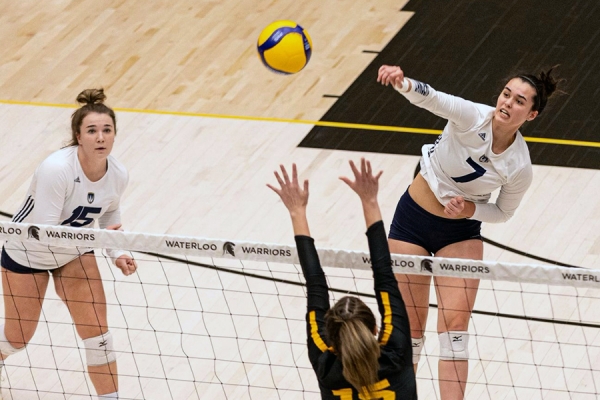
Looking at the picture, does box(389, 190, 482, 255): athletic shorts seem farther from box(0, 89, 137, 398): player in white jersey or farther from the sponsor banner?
box(0, 89, 137, 398): player in white jersey

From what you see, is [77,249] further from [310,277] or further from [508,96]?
[508,96]

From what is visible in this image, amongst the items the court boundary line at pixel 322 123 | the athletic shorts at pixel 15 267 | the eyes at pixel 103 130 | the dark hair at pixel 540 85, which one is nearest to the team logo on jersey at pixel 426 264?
the dark hair at pixel 540 85

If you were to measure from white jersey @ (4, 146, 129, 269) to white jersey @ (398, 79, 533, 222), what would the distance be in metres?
1.91

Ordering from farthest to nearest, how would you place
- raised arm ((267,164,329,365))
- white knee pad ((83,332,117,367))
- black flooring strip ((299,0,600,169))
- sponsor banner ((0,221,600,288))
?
black flooring strip ((299,0,600,169)) < white knee pad ((83,332,117,367)) < sponsor banner ((0,221,600,288)) < raised arm ((267,164,329,365))

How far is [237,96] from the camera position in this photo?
11.4 m

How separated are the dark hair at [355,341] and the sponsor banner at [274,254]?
1.16 metres

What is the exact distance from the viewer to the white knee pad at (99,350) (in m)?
6.80

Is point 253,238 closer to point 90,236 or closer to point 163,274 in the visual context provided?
point 163,274

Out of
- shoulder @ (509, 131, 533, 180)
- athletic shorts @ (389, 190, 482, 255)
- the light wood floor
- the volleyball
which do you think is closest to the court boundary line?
the light wood floor

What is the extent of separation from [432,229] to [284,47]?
223 cm

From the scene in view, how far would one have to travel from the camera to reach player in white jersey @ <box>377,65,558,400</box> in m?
6.29

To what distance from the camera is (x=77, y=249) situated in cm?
671

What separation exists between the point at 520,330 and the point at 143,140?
4.36 metres

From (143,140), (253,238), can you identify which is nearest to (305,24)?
(143,140)
